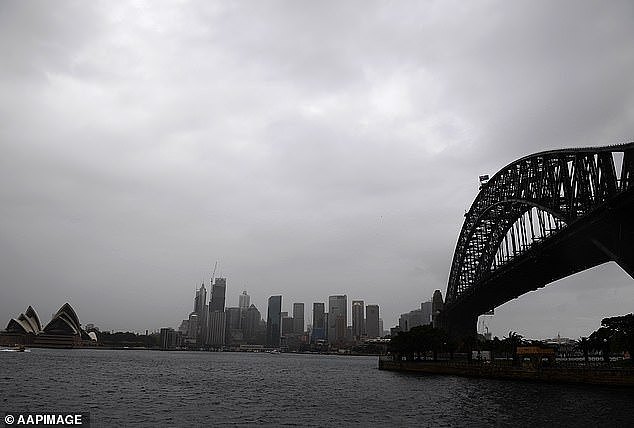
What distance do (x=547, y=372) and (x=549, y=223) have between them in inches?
739

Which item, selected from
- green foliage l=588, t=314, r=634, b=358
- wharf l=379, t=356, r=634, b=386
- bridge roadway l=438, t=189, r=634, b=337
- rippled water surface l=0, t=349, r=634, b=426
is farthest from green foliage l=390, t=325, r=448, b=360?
rippled water surface l=0, t=349, r=634, b=426

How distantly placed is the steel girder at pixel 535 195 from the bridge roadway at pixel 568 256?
1109 mm

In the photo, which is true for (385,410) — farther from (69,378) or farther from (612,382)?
(69,378)

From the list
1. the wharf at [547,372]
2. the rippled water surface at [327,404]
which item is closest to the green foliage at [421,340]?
the wharf at [547,372]

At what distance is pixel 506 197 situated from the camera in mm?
89938

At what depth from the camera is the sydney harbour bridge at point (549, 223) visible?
5568 cm

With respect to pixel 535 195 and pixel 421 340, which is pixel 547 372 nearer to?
pixel 535 195

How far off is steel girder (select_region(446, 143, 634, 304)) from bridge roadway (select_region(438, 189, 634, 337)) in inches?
43.7

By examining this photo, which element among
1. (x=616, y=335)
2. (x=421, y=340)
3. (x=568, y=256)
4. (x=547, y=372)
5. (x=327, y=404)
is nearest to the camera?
(x=327, y=404)

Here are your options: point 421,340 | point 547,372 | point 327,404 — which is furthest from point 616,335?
point 421,340

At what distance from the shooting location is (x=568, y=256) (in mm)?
72438

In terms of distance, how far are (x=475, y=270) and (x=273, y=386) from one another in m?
63.3

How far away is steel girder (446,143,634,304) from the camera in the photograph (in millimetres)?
55781

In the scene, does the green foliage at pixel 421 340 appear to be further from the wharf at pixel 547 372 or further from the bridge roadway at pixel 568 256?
the bridge roadway at pixel 568 256
